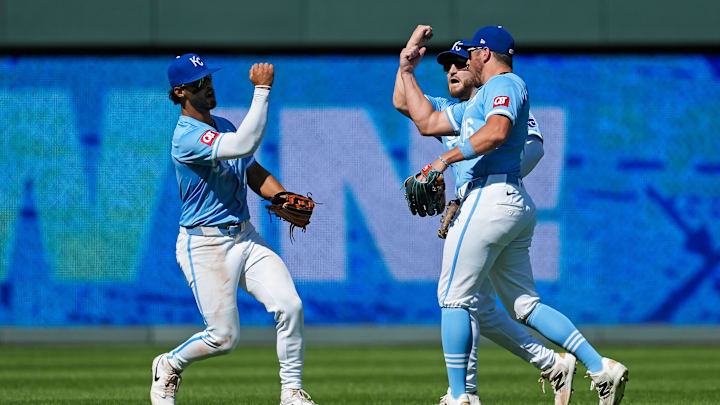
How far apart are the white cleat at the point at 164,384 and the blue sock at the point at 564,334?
2253mm

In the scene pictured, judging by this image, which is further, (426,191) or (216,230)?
(216,230)

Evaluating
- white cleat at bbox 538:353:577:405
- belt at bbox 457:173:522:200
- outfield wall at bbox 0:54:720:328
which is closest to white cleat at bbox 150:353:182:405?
belt at bbox 457:173:522:200

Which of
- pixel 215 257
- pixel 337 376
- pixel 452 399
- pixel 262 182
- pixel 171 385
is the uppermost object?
pixel 262 182

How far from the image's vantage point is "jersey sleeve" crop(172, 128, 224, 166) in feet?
22.4

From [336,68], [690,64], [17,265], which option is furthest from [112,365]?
[690,64]

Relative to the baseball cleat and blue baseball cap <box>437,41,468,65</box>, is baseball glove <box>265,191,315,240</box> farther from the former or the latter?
the baseball cleat

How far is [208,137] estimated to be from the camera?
6.86 meters

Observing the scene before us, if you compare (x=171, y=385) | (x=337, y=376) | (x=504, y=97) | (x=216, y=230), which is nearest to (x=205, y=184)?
(x=216, y=230)

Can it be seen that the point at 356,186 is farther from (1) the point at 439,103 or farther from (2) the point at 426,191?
(2) the point at 426,191

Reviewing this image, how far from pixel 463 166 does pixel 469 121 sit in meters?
0.34

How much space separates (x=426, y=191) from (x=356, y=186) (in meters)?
8.86

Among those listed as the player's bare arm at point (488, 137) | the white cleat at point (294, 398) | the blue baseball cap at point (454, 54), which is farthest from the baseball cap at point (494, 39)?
the white cleat at point (294, 398)

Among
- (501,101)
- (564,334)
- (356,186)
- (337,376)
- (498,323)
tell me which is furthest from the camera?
(356,186)

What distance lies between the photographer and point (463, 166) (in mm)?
6969
